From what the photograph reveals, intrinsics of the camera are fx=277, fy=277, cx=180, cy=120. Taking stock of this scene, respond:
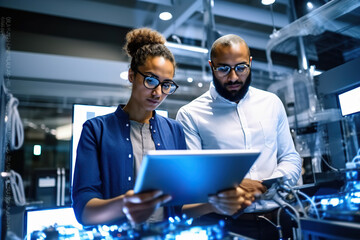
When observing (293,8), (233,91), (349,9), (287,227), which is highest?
(293,8)

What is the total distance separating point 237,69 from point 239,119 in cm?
28

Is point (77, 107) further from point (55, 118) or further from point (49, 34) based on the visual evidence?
point (55, 118)

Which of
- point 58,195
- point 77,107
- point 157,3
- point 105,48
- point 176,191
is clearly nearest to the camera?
point 176,191

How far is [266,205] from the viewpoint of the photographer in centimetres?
137

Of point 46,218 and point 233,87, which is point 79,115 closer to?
point 46,218

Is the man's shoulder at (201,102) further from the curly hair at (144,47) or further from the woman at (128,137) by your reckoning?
the curly hair at (144,47)

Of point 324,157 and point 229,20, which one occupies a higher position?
point 229,20

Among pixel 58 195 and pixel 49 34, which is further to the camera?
pixel 49 34

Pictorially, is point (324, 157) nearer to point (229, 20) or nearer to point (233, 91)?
point (233, 91)

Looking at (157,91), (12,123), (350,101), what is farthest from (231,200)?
(12,123)

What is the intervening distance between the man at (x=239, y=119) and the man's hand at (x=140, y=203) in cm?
67

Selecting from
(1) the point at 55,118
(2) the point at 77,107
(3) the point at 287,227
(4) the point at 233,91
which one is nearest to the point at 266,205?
(3) the point at 287,227

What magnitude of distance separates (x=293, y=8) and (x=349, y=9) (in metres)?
1.09

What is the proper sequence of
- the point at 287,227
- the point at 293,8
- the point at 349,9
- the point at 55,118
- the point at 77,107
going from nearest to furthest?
the point at 287,227, the point at 77,107, the point at 349,9, the point at 293,8, the point at 55,118
